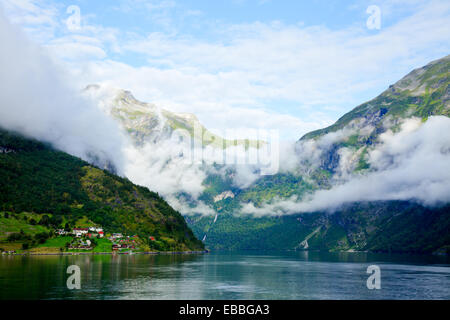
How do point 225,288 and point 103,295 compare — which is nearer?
point 103,295

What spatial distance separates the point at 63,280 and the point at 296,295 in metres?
62.4

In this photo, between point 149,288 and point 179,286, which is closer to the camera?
point 149,288

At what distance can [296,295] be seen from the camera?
102812mm

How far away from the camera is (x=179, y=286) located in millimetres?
112875
